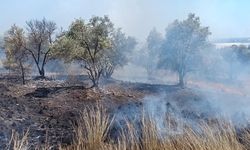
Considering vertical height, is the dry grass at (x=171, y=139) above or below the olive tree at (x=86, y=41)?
below

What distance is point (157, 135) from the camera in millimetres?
7691

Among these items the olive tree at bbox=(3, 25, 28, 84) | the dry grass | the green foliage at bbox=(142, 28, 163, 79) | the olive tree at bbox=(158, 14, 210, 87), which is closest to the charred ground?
the dry grass

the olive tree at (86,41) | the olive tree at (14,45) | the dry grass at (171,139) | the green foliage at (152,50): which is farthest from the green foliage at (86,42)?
the green foliage at (152,50)

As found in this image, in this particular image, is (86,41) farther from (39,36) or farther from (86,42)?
(39,36)

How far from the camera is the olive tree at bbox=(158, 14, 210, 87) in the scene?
116ft

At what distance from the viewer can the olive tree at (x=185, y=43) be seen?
35.3 meters

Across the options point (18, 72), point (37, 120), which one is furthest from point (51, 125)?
point (18, 72)

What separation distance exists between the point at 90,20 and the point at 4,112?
1239 centimetres

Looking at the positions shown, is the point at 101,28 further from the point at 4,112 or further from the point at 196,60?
the point at 196,60

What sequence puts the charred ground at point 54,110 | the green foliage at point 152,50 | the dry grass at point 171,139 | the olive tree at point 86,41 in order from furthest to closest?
the green foliage at point 152,50, the olive tree at point 86,41, the charred ground at point 54,110, the dry grass at point 171,139

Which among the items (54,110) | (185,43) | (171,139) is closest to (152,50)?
(185,43)

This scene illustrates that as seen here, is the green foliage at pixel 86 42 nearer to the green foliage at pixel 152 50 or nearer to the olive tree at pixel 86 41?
the olive tree at pixel 86 41

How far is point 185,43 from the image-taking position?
1412 inches

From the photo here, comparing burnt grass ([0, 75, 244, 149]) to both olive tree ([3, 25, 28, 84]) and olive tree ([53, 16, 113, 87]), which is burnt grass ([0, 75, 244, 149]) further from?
olive tree ([3, 25, 28, 84])
